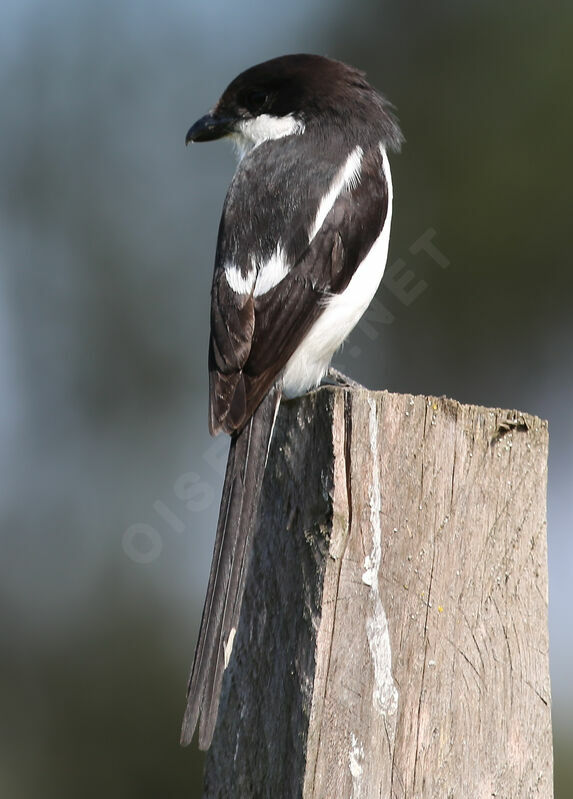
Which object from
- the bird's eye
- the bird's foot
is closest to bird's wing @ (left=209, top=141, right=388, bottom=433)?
the bird's foot

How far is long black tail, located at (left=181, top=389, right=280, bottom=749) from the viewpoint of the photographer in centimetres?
253

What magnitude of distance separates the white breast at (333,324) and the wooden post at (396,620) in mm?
1097

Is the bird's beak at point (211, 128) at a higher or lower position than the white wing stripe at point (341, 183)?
higher

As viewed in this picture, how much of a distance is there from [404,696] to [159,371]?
661 cm

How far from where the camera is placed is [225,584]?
2689 mm

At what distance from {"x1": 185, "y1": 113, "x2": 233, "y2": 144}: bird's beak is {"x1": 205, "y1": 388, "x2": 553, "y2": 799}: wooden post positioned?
86.0 inches

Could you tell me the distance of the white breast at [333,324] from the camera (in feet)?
12.2

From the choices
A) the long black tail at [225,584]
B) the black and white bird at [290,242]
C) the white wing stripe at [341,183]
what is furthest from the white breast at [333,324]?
the long black tail at [225,584]

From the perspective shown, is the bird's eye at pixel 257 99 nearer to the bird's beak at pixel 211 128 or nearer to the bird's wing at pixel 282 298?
the bird's beak at pixel 211 128

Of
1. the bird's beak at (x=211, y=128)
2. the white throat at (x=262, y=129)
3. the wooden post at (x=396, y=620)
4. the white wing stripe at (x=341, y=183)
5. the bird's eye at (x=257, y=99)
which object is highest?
the bird's eye at (x=257, y=99)

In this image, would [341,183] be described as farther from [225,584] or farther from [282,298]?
[225,584]

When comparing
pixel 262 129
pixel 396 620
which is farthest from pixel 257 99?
pixel 396 620

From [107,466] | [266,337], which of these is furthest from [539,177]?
[266,337]

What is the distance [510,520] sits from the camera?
2523mm
